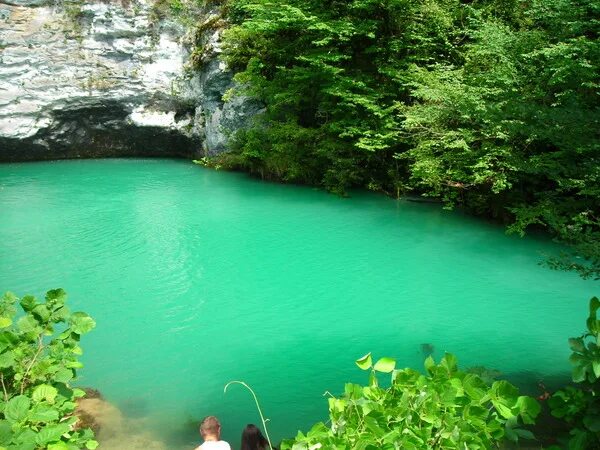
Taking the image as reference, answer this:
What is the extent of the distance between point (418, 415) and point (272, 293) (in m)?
5.80

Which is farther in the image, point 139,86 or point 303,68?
point 139,86

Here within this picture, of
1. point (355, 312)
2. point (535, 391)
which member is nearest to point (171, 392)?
point (355, 312)

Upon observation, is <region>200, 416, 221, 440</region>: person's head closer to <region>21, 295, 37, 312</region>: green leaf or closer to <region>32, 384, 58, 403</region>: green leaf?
<region>32, 384, 58, 403</region>: green leaf

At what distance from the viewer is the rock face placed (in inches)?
734

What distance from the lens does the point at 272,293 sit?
7.80 m

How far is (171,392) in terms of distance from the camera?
5.26 meters

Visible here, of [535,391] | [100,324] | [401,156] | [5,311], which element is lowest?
[100,324]

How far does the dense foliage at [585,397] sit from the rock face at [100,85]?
617 inches

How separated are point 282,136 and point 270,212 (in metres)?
3.67

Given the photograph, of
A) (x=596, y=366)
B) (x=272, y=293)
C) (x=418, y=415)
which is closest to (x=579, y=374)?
(x=596, y=366)

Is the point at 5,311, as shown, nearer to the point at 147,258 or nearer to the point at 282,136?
the point at 147,258

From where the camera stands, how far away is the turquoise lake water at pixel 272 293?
5.46 m

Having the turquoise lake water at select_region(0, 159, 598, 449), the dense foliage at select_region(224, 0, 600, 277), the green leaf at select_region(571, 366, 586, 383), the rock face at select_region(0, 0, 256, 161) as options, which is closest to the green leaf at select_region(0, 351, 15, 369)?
the turquoise lake water at select_region(0, 159, 598, 449)

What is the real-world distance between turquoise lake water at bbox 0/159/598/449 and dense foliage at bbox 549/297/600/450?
92.9 inches
